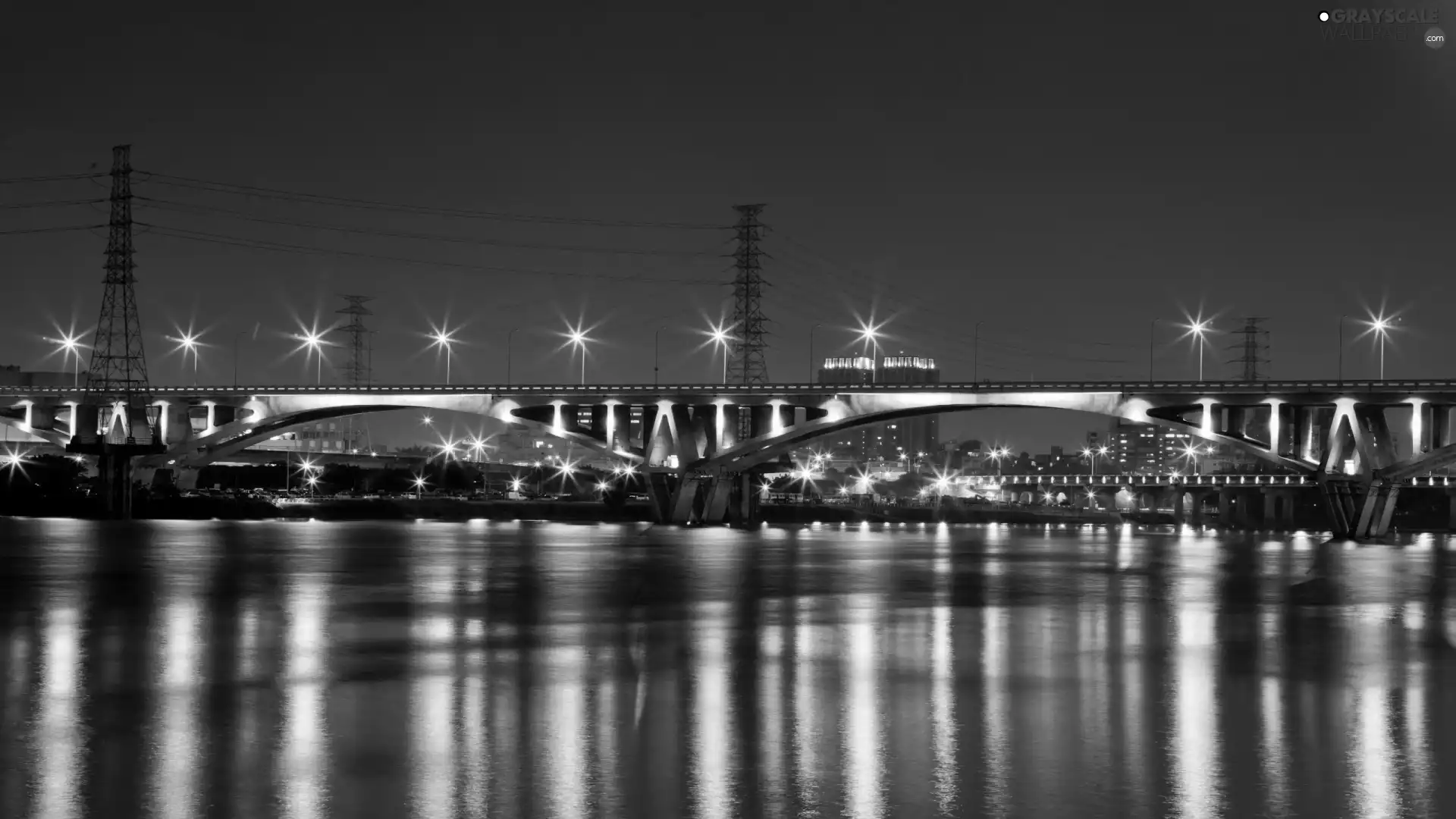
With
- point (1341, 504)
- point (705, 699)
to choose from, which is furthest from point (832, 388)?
point (705, 699)

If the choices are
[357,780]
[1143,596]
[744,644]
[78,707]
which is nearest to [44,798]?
[357,780]

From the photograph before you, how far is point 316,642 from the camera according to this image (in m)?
29.3

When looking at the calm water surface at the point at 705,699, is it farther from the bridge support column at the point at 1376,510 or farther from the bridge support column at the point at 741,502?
the bridge support column at the point at 741,502

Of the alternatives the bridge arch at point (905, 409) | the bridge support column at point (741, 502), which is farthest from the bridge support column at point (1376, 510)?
the bridge support column at point (741, 502)

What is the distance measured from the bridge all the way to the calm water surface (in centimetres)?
7487

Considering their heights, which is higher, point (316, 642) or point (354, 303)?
point (354, 303)

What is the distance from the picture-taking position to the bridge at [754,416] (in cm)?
11819

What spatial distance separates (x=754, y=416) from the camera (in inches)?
5399

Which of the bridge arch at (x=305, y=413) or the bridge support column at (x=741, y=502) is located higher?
the bridge arch at (x=305, y=413)

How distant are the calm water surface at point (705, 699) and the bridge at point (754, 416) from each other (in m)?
74.9

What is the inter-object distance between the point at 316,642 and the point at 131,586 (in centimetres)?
1596

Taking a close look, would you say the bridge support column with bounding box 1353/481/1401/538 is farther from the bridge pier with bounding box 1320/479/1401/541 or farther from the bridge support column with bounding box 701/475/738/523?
the bridge support column with bounding box 701/475/738/523

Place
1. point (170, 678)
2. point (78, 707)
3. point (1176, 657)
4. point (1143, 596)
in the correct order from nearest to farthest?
point (78, 707)
point (170, 678)
point (1176, 657)
point (1143, 596)

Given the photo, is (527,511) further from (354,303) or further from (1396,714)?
(1396,714)
